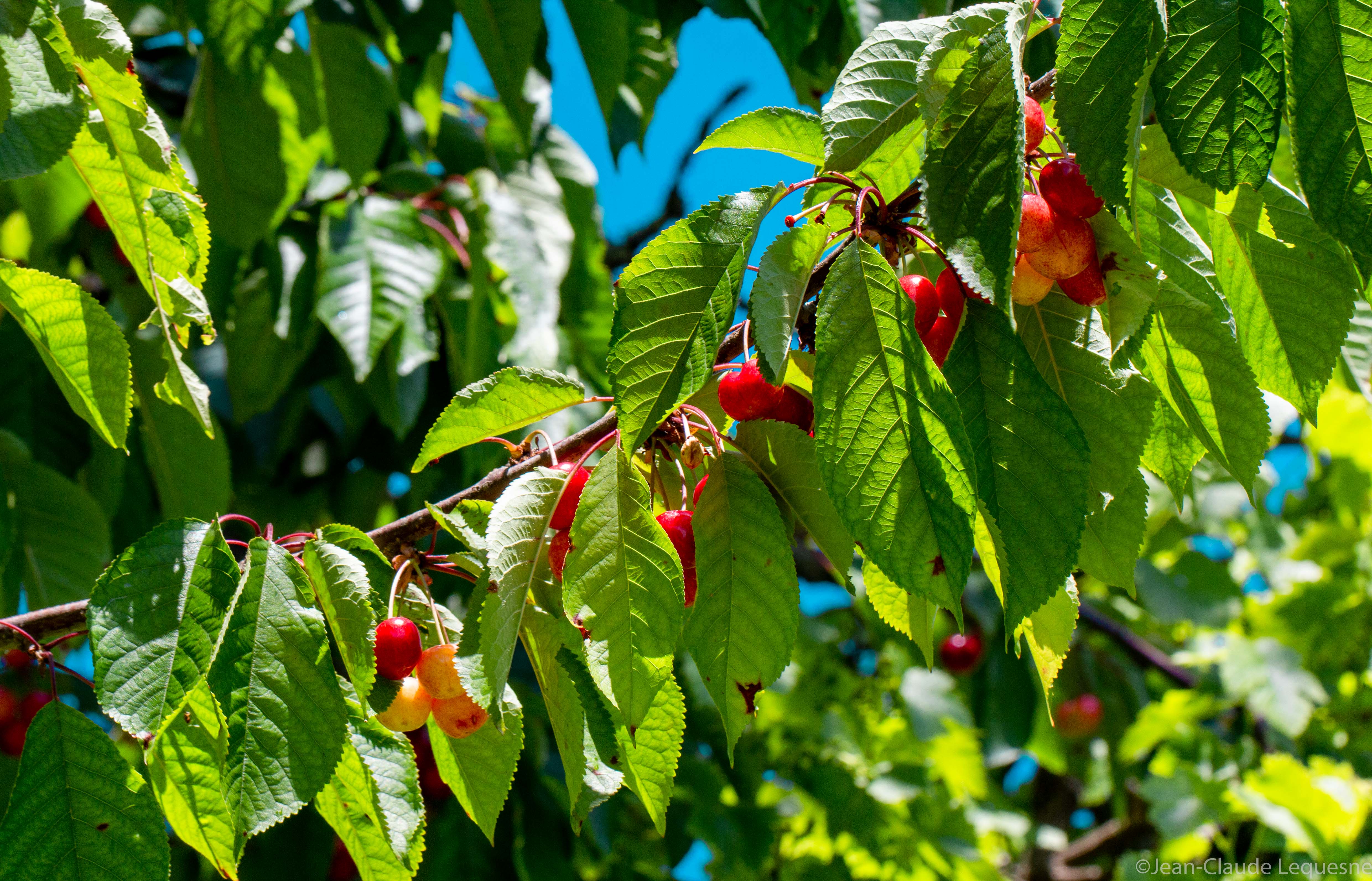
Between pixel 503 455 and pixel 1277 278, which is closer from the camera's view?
pixel 1277 278

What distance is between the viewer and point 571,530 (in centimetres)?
71

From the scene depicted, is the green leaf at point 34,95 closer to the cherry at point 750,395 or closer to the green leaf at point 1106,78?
the cherry at point 750,395

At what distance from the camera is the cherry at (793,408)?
775 mm

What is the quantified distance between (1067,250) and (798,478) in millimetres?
234

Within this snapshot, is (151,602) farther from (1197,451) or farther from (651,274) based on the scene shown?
(1197,451)

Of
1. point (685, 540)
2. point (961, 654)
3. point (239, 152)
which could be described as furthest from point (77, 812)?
point (961, 654)

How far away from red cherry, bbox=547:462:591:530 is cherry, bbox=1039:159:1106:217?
1.22 feet

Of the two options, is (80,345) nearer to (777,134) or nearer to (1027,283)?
(777,134)

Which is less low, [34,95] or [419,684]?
[34,95]

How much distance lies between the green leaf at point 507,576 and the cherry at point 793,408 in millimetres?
170

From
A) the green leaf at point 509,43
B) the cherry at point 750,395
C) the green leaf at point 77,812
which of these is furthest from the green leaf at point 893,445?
the green leaf at point 509,43

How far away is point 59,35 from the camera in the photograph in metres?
0.82

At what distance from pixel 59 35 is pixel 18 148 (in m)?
0.11

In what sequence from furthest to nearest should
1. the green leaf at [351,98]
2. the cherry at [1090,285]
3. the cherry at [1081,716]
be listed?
the cherry at [1081,716] < the green leaf at [351,98] < the cherry at [1090,285]
